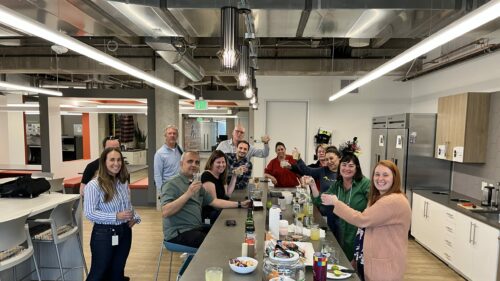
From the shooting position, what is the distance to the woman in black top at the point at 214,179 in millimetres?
3290

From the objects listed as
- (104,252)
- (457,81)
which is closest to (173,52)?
(104,252)

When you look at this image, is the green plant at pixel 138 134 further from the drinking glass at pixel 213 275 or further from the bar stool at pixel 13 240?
the drinking glass at pixel 213 275

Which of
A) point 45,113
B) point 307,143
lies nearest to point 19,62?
point 45,113

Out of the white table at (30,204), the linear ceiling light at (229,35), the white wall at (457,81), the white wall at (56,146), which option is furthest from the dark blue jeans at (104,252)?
the white wall at (56,146)

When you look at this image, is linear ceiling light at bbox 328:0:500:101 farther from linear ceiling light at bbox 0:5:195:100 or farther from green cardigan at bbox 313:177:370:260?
linear ceiling light at bbox 0:5:195:100

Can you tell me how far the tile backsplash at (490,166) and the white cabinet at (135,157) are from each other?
11.2 metres

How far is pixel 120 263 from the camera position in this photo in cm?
288

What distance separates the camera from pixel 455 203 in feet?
14.0

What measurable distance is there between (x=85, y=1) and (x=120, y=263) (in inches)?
99.3

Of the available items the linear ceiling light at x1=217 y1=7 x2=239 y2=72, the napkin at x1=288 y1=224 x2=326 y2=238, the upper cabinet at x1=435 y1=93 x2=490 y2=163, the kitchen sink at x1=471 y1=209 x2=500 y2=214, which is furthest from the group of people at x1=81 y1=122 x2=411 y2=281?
the upper cabinet at x1=435 y1=93 x2=490 y2=163

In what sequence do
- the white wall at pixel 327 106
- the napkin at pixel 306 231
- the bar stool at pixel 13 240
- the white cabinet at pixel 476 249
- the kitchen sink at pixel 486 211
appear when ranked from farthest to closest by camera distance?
the white wall at pixel 327 106 < the kitchen sink at pixel 486 211 < the white cabinet at pixel 476 249 < the napkin at pixel 306 231 < the bar stool at pixel 13 240

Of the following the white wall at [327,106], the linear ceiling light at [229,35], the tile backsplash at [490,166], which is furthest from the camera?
the white wall at [327,106]

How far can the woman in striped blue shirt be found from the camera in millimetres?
2703

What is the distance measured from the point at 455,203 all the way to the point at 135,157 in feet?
39.6
